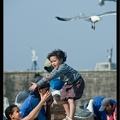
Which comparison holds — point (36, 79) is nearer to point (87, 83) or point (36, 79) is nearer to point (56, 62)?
point (56, 62)

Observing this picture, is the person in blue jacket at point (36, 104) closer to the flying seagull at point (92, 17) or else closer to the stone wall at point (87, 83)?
the stone wall at point (87, 83)

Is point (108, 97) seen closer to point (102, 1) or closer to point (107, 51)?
point (107, 51)

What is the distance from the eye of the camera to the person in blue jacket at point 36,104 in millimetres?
6484

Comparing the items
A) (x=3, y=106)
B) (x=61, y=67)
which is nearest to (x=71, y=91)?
(x=61, y=67)

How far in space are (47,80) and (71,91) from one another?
264mm

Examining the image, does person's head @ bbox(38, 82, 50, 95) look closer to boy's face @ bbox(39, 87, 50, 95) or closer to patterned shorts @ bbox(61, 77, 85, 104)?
boy's face @ bbox(39, 87, 50, 95)

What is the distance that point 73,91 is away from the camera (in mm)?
6645

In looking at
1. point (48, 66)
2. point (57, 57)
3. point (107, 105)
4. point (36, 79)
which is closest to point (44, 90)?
point (36, 79)

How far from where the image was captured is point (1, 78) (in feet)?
21.0

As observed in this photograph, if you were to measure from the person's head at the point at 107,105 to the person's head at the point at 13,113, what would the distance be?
858mm

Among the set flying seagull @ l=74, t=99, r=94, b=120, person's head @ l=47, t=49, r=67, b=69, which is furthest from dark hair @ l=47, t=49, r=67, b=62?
flying seagull @ l=74, t=99, r=94, b=120

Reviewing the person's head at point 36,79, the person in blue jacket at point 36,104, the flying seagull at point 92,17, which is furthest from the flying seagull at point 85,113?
the flying seagull at point 92,17

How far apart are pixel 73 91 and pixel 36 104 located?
0.40m

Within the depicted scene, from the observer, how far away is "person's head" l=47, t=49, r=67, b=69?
6559mm
